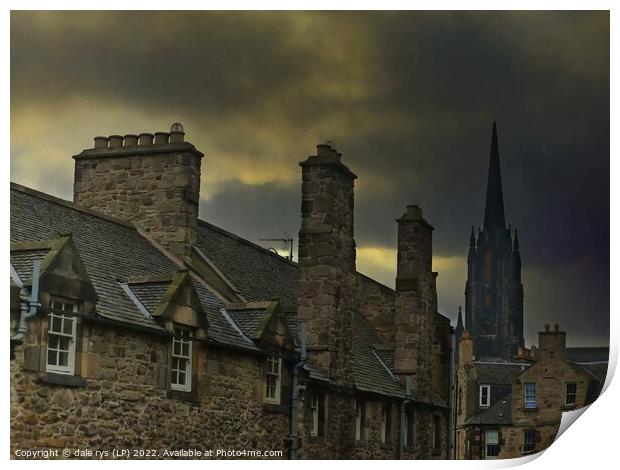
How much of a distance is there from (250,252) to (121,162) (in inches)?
107

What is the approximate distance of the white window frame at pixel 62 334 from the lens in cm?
1422

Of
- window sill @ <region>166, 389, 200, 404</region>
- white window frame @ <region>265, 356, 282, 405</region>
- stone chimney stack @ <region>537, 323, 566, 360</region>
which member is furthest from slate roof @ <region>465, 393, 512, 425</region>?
window sill @ <region>166, 389, 200, 404</region>

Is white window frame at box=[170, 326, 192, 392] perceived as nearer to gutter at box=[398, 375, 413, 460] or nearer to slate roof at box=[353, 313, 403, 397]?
slate roof at box=[353, 313, 403, 397]

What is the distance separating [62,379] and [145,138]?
649 cm


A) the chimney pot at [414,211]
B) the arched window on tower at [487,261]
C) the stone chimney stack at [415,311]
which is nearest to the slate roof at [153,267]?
the stone chimney stack at [415,311]

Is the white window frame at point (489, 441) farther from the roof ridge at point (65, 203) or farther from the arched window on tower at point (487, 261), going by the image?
the roof ridge at point (65, 203)

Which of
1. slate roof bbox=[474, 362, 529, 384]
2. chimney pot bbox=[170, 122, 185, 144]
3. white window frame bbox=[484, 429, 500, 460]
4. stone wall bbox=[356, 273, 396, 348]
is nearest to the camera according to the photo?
white window frame bbox=[484, 429, 500, 460]

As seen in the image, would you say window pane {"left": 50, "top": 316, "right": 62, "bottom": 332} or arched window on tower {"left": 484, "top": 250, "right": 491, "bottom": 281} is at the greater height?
arched window on tower {"left": 484, "top": 250, "right": 491, "bottom": 281}

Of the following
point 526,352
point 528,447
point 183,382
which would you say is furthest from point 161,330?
point 526,352

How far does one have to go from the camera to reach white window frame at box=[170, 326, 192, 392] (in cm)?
1614

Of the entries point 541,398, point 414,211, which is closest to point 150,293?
point 414,211

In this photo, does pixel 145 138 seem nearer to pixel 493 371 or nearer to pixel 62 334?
pixel 62 334

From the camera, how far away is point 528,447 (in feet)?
59.3

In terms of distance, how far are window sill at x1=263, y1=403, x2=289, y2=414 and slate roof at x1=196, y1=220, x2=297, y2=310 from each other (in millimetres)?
2306
